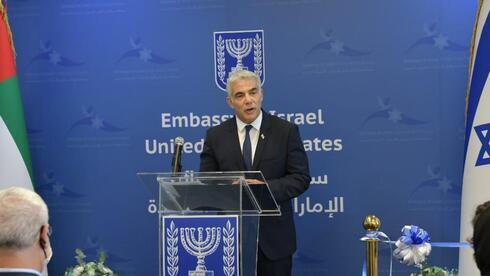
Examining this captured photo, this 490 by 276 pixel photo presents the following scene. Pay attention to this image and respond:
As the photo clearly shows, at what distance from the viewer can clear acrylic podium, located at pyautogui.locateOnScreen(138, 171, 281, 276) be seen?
3305mm

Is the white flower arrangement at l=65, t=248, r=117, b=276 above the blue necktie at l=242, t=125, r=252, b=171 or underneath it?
underneath

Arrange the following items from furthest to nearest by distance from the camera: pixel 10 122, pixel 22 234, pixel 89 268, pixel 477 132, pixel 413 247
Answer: pixel 89 268 < pixel 10 122 < pixel 477 132 < pixel 413 247 < pixel 22 234

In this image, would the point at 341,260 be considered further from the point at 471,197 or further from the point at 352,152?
the point at 471,197

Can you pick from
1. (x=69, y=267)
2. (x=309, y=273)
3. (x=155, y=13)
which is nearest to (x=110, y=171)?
(x=69, y=267)

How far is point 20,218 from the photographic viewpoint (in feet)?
6.59

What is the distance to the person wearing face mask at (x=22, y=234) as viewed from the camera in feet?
6.45

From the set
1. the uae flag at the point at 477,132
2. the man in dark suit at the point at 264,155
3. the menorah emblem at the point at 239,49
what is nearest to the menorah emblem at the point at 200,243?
the man in dark suit at the point at 264,155

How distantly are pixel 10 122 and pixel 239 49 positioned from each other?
160cm

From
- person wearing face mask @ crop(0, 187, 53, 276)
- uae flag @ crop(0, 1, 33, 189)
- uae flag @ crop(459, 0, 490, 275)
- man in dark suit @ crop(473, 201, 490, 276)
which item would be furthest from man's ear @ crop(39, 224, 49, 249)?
uae flag @ crop(0, 1, 33, 189)

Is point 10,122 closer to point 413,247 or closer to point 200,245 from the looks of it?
point 200,245

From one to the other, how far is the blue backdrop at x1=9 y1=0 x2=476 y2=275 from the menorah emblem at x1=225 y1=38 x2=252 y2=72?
0.32 ft

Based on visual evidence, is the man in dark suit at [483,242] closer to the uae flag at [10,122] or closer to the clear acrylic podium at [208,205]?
the clear acrylic podium at [208,205]

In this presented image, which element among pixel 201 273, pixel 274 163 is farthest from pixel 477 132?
pixel 201 273

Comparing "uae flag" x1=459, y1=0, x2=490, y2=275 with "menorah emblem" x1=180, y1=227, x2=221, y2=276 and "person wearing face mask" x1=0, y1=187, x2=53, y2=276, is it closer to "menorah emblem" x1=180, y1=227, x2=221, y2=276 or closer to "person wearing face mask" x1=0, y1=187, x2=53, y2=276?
"menorah emblem" x1=180, y1=227, x2=221, y2=276
